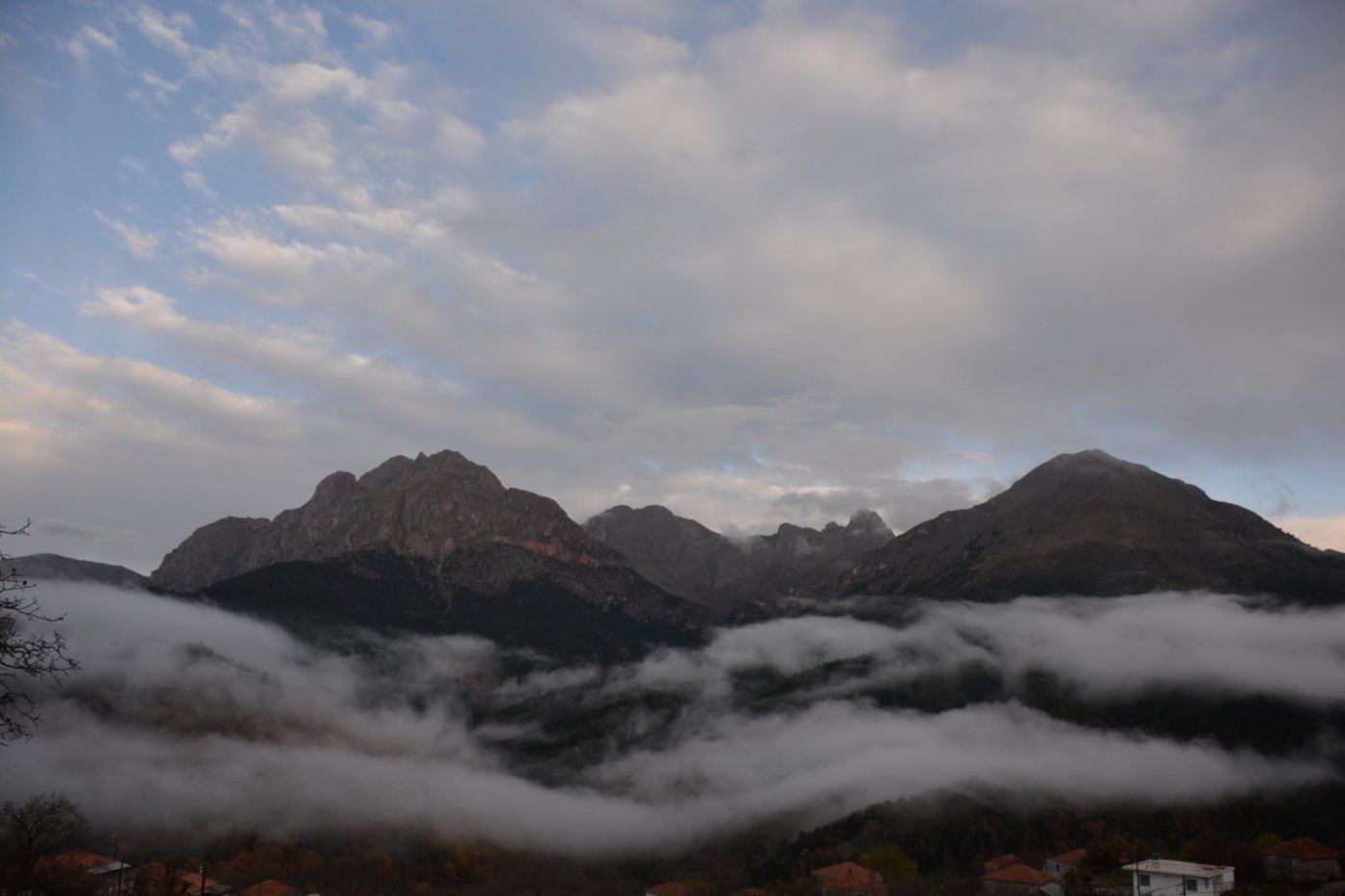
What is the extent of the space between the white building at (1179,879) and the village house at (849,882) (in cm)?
4761

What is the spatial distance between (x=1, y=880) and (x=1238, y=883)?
14726 cm

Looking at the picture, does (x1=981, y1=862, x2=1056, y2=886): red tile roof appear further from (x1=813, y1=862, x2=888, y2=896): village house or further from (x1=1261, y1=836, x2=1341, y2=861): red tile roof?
(x1=1261, y1=836, x2=1341, y2=861): red tile roof

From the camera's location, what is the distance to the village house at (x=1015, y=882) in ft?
515

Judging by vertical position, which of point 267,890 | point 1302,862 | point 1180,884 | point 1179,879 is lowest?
point 267,890

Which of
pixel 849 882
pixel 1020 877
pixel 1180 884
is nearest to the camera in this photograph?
pixel 1180 884

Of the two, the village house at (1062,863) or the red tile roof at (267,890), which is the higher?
the village house at (1062,863)

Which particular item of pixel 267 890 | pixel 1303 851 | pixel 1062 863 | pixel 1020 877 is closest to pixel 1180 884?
pixel 1303 851

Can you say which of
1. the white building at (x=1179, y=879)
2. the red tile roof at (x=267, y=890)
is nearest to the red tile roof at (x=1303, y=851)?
the white building at (x=1179, y=879)

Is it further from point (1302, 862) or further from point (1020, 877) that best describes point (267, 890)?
point (1302, 862)

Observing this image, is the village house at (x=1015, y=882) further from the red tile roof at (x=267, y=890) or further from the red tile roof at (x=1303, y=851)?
the red tile roof at (x=267, y=890)

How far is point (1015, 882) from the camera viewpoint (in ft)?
526

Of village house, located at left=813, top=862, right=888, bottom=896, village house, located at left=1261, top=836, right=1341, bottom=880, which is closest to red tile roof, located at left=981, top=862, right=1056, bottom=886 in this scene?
village house, located at left=813, top=862, right=888, bottom=896

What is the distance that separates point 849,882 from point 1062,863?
36394 millimetres

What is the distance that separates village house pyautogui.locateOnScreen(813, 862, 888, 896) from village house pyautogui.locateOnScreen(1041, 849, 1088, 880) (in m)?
28.0
